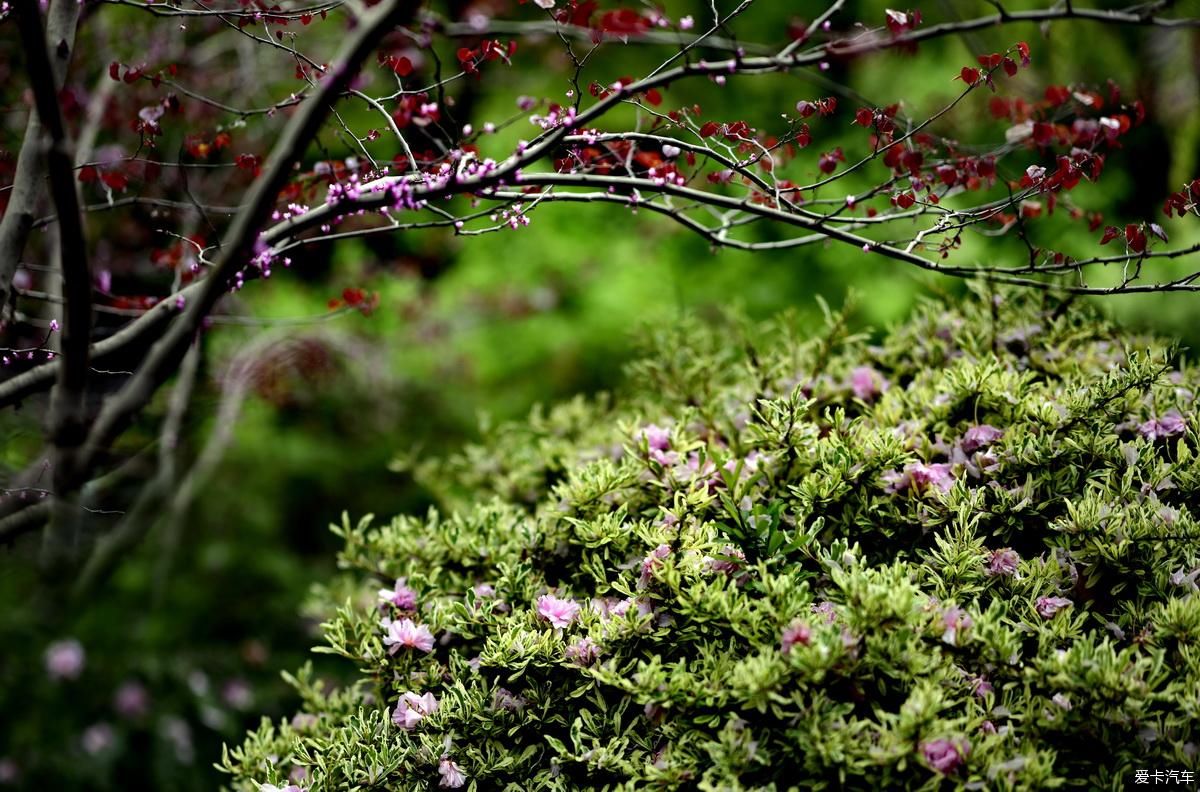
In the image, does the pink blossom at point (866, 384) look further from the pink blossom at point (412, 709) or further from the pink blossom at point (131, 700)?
the pink blossom at point (131, 700)

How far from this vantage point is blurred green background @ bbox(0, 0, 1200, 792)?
4051mm

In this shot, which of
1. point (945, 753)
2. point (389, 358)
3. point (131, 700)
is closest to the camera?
point (945, 753)

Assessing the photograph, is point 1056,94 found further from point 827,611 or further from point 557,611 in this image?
point 557,611

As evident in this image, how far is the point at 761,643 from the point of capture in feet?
5.47

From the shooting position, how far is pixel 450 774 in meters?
1.75

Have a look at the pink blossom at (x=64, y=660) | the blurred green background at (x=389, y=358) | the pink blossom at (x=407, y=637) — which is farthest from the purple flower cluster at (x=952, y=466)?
the pink blossom at (x=64, y=660)

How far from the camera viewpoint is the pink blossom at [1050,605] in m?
1.72

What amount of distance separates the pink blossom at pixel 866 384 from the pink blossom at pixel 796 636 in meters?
1.04

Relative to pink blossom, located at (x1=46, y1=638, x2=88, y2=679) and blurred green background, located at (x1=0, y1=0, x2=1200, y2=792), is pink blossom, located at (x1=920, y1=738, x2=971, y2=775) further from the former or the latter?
pink blossom, located at (x1=46, y1=638, x2=88, y2=679)

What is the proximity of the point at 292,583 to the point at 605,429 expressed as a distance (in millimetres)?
2511

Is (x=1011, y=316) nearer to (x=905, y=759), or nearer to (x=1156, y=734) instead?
(x=1156, y=734)

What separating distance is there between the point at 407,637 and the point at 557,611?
35 centimetres

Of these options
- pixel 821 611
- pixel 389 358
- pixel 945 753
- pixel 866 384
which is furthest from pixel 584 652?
pixel 389 358

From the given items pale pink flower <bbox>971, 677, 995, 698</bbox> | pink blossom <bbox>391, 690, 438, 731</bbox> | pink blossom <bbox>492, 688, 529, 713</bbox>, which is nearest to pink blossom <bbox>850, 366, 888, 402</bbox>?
pale pink flower <bbox>971, 677, 995, 698</bbox>
